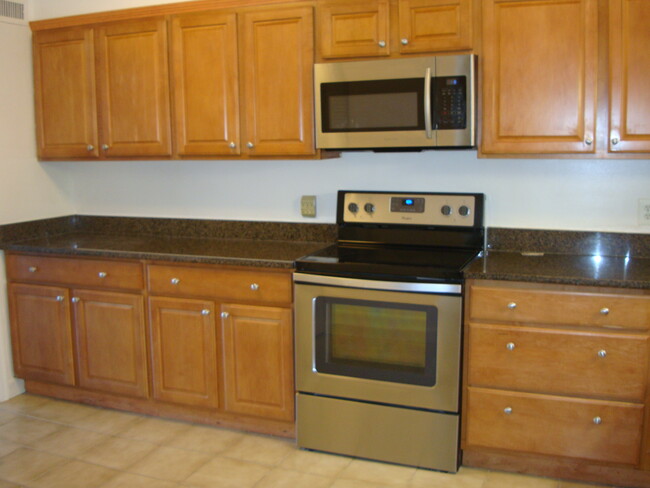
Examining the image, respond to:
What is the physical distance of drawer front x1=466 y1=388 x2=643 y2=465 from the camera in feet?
8.37

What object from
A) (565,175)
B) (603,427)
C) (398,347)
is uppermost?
(565,175)

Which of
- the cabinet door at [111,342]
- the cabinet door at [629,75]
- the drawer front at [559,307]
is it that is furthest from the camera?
the cabinet door at [111,342]

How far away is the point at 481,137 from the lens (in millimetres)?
2814

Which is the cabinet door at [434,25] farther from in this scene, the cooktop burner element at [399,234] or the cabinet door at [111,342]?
the cabinet door at [111,342]

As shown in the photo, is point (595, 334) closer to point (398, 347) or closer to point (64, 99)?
point (398, 347)

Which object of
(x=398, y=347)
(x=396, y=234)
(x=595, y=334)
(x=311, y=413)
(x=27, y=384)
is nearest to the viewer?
(x=595, y=334)

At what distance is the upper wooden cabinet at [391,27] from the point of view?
278 cm

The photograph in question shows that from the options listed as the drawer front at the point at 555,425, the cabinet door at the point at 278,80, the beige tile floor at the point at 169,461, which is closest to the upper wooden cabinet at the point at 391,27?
the cabinet door at the point at 278,80

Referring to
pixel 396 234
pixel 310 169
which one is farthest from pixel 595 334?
pixel 310 169

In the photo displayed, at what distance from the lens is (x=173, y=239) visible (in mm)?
3672

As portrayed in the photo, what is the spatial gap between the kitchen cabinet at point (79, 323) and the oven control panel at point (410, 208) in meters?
1.08

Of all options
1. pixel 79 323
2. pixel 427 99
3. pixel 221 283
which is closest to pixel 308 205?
pixel 221 283

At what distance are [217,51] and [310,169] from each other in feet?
2.40

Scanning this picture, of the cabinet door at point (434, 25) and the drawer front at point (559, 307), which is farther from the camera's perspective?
the cabinet door at point (434, 25)
